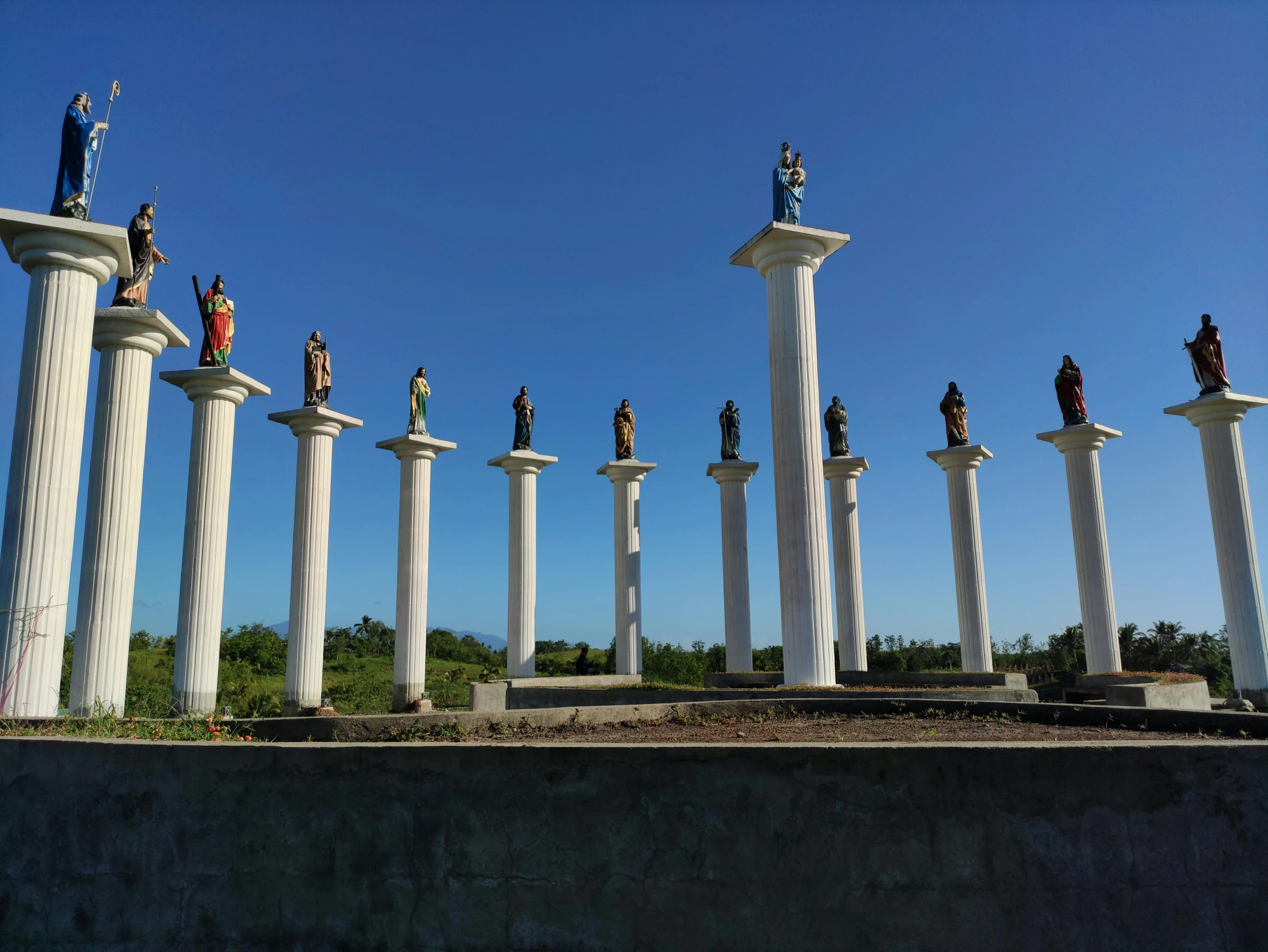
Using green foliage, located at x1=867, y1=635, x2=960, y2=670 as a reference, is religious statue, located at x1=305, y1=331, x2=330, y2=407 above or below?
above

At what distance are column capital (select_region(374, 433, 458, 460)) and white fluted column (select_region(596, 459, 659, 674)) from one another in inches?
214

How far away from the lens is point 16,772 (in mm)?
5109

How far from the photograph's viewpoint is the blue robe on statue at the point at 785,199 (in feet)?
60.7

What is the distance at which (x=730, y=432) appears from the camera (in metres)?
25.9

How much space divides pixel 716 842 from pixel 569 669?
3377 centimetres

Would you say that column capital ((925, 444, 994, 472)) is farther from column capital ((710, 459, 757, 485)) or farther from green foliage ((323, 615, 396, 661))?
green foliage ((323, 615, 396, 661))

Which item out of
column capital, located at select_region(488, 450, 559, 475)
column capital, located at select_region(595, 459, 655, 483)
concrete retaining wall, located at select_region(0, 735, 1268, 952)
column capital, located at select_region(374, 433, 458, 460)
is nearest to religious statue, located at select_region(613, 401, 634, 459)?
column capital, located at select_region(595, 459, 655, 483)

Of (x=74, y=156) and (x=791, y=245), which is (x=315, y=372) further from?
(x=791, y=245)

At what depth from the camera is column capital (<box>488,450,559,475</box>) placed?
25.8m

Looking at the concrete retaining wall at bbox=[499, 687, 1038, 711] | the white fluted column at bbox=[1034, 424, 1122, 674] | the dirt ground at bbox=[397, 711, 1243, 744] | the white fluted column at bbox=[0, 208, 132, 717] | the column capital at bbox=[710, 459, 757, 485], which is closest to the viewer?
the dirt ground at bbox=[397, 711, 1243, 744]

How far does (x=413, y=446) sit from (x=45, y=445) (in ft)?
42.1

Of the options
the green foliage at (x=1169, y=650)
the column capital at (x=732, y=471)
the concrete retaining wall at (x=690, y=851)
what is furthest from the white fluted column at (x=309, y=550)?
the green foliage at (x=1169, y=650)

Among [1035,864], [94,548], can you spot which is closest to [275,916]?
[1035,864]

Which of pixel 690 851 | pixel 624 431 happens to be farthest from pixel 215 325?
pixel 690 851
